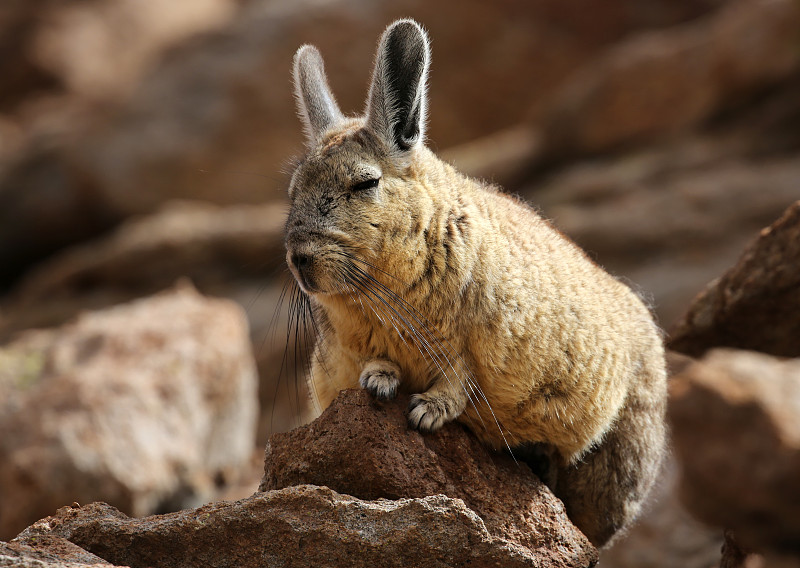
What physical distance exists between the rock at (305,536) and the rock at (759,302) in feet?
10.4

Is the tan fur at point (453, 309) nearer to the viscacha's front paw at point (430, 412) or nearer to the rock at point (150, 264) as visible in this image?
the viscacha's front paw at point (430, 412)

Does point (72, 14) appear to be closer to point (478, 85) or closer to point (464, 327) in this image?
point (478, 85)

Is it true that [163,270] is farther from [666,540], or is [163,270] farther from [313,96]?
[313,96]

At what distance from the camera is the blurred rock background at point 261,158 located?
1074cm

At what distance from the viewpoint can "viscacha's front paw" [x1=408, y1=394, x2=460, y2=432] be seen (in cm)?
555

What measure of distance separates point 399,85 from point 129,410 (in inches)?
223

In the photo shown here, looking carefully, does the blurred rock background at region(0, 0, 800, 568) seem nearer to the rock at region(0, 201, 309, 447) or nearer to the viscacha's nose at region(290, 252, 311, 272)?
the rock at region(0, 201, 309, 447)

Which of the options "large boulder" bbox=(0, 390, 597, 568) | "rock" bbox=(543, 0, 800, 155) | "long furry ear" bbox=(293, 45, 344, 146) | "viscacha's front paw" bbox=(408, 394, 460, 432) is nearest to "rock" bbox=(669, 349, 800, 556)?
"large boulder" bbox=(0, 390, 597, 568)

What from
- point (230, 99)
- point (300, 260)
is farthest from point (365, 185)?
point (230, 99)

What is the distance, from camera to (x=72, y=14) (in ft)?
80.4

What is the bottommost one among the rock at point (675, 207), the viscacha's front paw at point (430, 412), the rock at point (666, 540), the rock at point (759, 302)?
the rock at point (666, 540)

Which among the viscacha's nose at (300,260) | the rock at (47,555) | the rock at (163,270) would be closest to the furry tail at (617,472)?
the viscacha's nose at (300,260)

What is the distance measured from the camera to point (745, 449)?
4066 millimetres

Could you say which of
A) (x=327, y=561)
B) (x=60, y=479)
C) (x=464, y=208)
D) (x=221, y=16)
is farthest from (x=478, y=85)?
(x=327, y=561)
